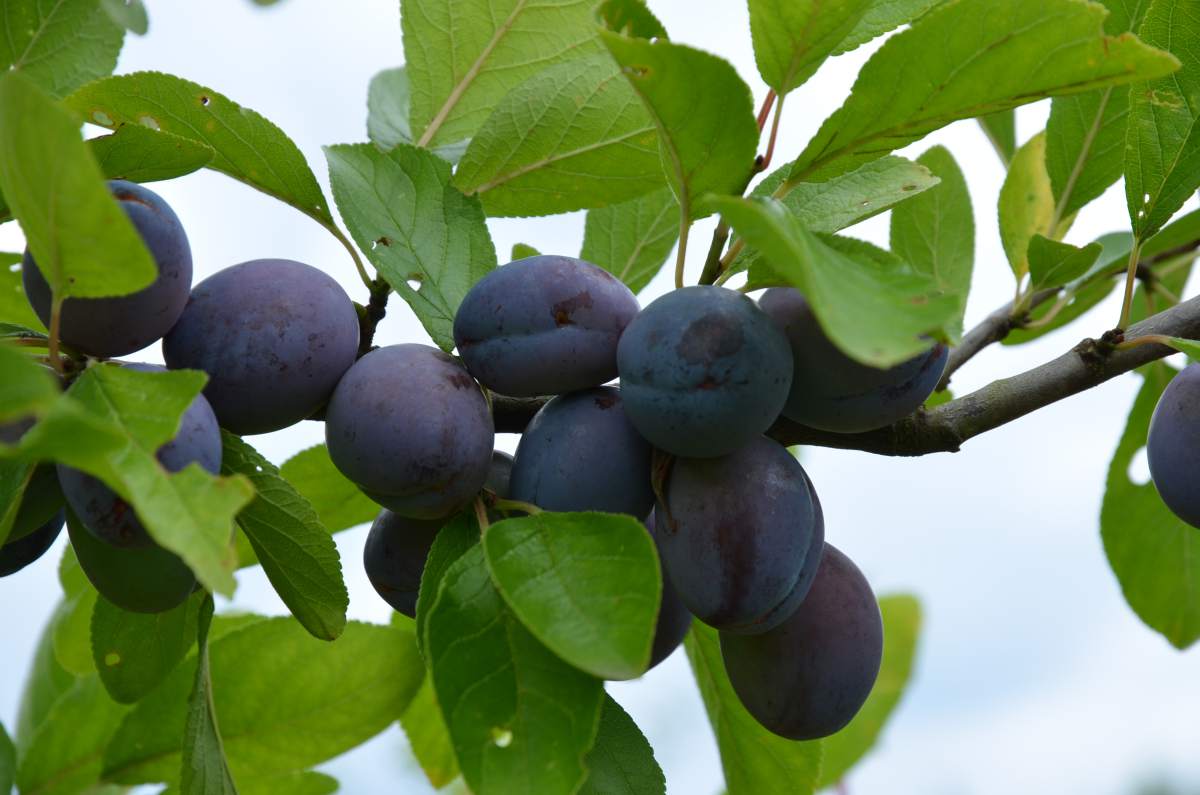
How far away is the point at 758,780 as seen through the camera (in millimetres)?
1056

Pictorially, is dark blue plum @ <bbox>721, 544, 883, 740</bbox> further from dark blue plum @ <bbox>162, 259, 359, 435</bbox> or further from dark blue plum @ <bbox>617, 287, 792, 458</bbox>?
dark blue plum @ <bbox>162, 259, 359, 435</bbox>

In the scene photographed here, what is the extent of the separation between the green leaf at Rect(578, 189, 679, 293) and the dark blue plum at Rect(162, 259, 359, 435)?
0.47 meters

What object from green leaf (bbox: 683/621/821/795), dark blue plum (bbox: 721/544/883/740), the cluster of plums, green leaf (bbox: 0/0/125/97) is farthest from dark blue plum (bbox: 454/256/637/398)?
green leaf (bbox: 0/0/125/97)

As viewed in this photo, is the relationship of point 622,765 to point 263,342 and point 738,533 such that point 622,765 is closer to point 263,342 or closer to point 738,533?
point 738,533

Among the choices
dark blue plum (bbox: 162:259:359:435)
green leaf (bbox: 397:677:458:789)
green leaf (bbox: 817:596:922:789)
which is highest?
dark blue plum (bbox: 162:259:359:435)

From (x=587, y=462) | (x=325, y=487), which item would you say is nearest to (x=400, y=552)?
(x=587, y=462)

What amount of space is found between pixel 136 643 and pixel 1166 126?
0.94 meters

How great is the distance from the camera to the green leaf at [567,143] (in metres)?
0.97

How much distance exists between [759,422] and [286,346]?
31 centimetres

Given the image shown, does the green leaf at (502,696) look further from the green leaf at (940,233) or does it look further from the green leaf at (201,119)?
the green leaf at (940,233)

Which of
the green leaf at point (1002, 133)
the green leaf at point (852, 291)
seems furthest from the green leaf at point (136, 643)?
the green leaf at point (1002, 133)

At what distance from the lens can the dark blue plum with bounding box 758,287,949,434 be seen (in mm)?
757

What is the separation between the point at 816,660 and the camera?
0.85 metres

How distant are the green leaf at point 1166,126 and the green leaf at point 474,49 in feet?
1.52
